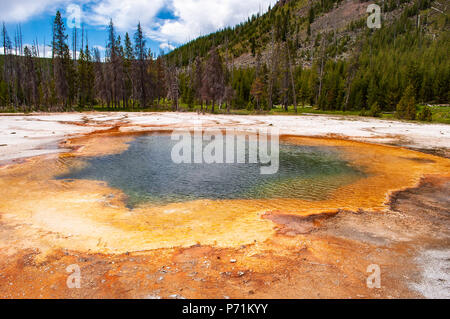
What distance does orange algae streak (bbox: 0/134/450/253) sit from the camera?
602 centimetres

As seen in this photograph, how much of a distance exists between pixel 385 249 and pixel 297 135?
1953 centimetres

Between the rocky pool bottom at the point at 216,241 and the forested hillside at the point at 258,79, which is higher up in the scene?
the forested hillside at the point at 258,79

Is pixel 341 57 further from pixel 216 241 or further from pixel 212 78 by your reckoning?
pixel 216 241

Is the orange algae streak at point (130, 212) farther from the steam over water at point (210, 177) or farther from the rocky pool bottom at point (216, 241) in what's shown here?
the steam over water at point (210, 177)

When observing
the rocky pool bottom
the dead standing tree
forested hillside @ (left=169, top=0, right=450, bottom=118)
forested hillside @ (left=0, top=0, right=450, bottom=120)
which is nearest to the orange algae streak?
the rocky pool bottom

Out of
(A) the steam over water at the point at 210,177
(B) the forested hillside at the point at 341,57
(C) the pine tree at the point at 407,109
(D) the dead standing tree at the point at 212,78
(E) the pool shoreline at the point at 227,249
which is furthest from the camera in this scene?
(B) the forested hillside at the point at 341,57

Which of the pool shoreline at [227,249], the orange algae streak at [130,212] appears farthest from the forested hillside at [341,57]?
the pool shoreline at [227,249]

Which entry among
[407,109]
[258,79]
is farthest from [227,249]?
[258,79]

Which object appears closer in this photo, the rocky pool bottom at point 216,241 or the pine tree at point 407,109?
the rocky pool bottom at point 216,241

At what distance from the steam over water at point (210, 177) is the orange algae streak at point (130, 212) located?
58cm

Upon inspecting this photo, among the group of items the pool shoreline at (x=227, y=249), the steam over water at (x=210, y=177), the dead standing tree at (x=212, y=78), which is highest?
the dead standing tree at (x=212, y=78)

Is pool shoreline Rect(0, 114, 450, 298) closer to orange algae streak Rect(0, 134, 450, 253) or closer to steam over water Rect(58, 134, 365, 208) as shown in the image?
orange algae streak Rect(0, 134, 450, 253)

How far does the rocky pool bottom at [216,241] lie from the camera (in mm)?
4371
